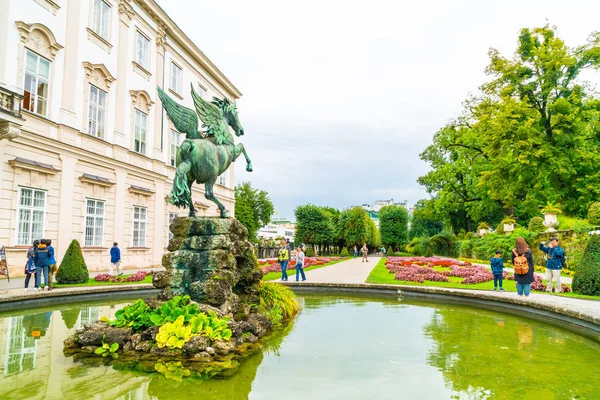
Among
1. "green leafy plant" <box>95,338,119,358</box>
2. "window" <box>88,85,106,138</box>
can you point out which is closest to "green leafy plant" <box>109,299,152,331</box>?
"green leafy plant" <box>95,338,119,358</box>

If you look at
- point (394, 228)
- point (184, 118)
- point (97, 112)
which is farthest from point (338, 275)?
point (394, 228)

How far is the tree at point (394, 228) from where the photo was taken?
66812 mm

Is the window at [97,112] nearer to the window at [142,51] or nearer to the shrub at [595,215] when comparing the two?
the window at [142,51]

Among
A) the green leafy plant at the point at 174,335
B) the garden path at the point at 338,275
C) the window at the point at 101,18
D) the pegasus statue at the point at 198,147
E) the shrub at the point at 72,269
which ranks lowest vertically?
the garden path at the point at 338,275

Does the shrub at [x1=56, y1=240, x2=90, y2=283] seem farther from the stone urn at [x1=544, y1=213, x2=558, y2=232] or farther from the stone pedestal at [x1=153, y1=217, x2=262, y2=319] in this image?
the stone urn at [x1=544, y1=213, x2=558, y2=232]

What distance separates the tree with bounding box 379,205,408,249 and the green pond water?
5963cm

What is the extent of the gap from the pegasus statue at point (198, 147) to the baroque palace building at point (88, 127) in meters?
9.73

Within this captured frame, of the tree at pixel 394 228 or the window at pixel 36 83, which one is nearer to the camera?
the window at pixel 36 83

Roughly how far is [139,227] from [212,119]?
1707cm

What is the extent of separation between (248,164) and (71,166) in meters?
12.7

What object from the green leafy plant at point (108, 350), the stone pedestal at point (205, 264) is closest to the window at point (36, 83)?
the stone pedestal at point (205, 264)

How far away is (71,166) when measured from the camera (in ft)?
57.9

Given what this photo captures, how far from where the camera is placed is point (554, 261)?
11531mm

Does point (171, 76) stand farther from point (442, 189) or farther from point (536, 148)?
point (442, 189)
